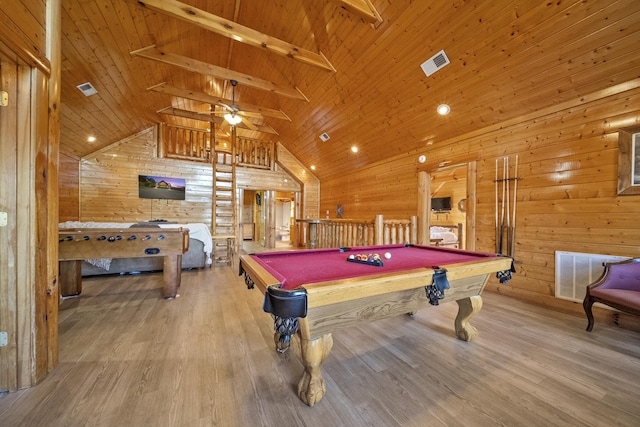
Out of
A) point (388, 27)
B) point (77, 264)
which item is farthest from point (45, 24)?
point (388, 27)

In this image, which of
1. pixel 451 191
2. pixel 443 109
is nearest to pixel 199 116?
pixel 443 109

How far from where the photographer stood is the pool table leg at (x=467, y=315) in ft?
6.42

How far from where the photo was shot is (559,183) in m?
2.82

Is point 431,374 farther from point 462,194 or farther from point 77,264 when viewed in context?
point 462,194

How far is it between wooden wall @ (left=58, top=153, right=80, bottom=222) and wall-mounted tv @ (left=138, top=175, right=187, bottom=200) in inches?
47.9

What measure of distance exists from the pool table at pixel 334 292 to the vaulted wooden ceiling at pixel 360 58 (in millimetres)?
2350

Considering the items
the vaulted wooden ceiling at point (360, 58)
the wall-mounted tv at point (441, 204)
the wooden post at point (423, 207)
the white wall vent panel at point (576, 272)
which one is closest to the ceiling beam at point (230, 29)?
the vaulted wooden ceiling at point (360, 58)

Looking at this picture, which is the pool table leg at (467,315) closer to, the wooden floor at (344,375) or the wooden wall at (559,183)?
the wooden floor at (344,375)

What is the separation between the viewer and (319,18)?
331 cm

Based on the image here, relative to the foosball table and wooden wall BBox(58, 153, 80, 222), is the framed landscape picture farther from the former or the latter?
wooden wall BBox(58, 153, 80, 222)

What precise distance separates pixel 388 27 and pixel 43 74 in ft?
11.1

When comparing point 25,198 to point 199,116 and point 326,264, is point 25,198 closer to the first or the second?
point 326,264

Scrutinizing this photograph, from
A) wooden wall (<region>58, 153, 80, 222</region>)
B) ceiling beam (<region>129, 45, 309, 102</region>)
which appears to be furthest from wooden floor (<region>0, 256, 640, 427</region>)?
wooden wall (<region>58, 153, 80, 222</region>)

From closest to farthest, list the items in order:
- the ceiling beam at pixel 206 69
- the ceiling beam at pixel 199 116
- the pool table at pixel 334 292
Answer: the pool table at pixel 334 292 → the ceiling beam at pixel 206 69 → the ceiling beam at pixel 199 116
